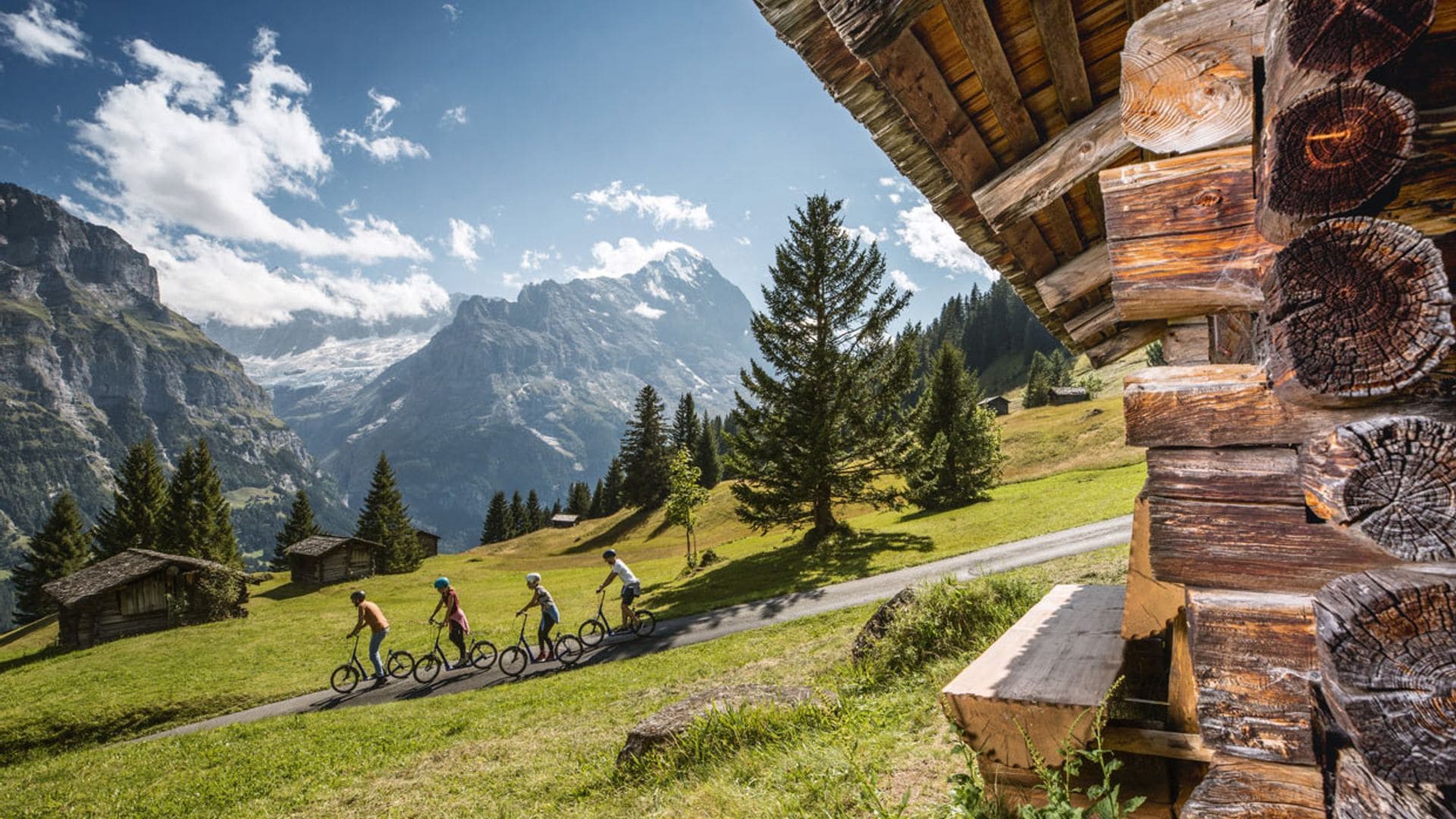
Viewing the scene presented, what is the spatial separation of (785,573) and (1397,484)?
2259 cm

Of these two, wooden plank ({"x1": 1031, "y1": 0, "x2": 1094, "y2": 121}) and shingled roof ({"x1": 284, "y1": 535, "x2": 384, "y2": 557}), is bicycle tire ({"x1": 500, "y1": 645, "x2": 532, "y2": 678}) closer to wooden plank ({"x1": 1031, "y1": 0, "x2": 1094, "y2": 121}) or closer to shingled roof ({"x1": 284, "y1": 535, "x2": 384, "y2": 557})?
wooden plank ({"x1": 1031, "y1": 0, "x2": 1094, "y2": 121})

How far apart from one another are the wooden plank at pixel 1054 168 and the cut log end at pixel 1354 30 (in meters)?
1.51

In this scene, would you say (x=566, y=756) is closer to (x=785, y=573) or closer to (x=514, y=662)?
(x=514, y=662)

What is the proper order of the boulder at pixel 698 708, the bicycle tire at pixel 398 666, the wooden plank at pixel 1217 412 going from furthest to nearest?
1. the bicycle tire at pixel 398 666
2. the boulder at pixel 698 708
3. the wooden plank at pixel 1217 412

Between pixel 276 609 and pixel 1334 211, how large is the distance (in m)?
45.7

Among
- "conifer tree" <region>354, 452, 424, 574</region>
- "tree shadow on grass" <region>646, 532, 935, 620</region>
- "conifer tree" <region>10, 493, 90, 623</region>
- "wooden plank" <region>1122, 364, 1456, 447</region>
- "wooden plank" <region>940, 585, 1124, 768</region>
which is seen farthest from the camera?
"conifer tree" <region>354, 452, 424, 574</region>

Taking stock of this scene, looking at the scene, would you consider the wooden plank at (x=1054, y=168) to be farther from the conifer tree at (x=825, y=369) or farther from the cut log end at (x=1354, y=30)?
the conifer tree at (x=825, y=369)

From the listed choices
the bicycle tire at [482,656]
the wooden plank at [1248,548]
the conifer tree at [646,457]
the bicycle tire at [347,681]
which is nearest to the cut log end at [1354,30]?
the wooden plank at [1248,548]

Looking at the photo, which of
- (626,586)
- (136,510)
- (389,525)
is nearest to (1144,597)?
(626,586)

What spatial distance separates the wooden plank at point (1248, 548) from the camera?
173 cm

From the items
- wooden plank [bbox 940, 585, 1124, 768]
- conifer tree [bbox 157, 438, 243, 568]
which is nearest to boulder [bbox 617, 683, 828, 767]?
wooden plank [bbox 940, 585, 1124, 768]

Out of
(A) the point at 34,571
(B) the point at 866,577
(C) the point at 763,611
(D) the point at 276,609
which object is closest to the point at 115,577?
(D) the point at 276,609

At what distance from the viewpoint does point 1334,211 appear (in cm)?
152

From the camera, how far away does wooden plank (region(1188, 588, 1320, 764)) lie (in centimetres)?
181
